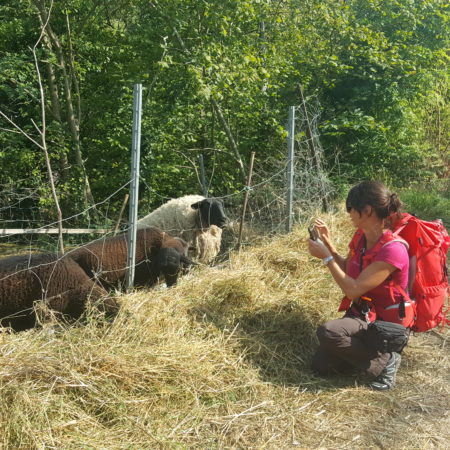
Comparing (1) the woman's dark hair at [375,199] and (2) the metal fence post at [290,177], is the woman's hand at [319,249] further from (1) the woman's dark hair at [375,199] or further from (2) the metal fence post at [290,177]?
(2) the metal fence post at [290,177]

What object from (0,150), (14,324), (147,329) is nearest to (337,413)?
(147,329)

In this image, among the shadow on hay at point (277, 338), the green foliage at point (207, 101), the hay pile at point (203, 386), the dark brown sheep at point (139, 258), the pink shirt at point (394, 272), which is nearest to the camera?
the hay pile at point (203, 386)

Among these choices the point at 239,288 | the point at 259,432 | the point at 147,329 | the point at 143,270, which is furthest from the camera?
the point at 143,270

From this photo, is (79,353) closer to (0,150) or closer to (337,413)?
(337,413)

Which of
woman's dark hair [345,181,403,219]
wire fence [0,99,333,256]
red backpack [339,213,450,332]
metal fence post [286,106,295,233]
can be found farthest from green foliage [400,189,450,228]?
woman's dark hair [345,181,403,219]

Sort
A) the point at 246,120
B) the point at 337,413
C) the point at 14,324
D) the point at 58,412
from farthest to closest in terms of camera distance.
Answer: the point at 246,120, the point at 14,324, the point at 337,413, the point at 58,412

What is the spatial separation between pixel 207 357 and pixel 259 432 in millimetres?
786

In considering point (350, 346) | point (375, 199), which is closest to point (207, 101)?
point (375, 199)

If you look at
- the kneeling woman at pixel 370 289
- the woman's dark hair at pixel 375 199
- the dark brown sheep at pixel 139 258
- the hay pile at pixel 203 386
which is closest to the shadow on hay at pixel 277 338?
the hay pile at pixel 203 386

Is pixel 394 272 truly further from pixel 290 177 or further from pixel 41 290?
pixel 290 177

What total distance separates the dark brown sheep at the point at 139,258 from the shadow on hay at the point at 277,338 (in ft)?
3.43

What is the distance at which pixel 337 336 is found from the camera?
375cm

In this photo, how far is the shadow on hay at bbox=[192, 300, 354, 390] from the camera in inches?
153

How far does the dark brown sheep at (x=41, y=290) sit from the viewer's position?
4.32m
